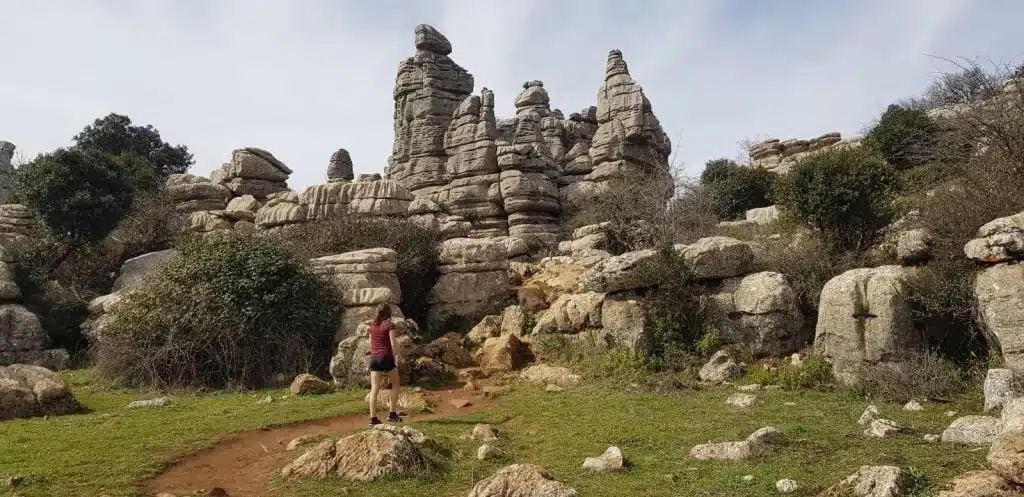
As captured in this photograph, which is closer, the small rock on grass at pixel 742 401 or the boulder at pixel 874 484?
the boulder at pixel 874 484

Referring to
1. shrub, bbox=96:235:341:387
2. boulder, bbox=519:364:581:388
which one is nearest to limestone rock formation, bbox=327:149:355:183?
shrub, bbox=96:235:341:387

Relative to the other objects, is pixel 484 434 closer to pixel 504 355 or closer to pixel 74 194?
pixel 504 355

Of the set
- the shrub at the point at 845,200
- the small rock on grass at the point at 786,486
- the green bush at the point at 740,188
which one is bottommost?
the small rock on grass at the point at 786,486

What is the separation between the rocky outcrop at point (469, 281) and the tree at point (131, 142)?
1077 inches

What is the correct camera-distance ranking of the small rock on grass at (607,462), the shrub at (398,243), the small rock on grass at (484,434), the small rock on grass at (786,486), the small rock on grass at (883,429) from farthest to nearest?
1. the shrub at (398,243)
2. the small rock on grass at (484,434)
3. the small rock on grass at (883,429)
4. the small rock on grass at (607,462)
5. the small rock on grass at (786,486)

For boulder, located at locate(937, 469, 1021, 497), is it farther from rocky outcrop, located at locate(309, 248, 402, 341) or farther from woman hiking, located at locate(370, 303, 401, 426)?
rocky outcrop, located at locate(309, 248, 402, 341)

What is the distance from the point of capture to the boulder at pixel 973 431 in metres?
6.53

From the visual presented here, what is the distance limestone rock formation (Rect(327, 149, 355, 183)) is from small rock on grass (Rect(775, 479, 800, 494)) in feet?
144

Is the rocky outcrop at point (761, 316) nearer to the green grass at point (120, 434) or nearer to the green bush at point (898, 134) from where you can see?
the green grass at point (120, 434)

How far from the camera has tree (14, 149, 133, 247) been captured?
72.4ft

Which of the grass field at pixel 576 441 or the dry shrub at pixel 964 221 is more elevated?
the dry shrub at pixel 964 221

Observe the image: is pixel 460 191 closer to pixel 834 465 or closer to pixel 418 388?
pixel 418 388

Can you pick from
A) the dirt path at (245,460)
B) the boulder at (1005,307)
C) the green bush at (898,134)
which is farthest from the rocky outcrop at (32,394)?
the green bush at (898,134)

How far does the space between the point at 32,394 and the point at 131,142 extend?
35.8 m
